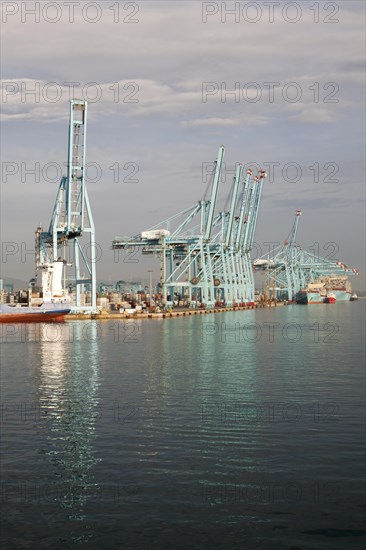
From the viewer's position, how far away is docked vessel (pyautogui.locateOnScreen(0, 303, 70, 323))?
83.1m

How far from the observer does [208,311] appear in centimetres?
11462

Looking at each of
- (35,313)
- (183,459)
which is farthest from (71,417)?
(35,313)

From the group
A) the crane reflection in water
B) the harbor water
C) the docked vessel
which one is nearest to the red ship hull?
the docked vessel

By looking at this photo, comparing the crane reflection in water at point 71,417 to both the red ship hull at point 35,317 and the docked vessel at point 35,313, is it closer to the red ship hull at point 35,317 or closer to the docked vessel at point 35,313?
the red ship hull at point 35,317

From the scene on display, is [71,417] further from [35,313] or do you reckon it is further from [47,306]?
[47,306]

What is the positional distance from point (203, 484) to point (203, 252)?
9846 cm

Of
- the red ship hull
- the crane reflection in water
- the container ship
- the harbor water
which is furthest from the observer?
the container ship

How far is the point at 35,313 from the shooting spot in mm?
83250

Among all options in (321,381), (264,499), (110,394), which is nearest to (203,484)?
(264,499)

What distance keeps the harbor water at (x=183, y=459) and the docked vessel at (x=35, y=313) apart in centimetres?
4950

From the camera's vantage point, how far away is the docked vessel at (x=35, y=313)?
83062 millimetres

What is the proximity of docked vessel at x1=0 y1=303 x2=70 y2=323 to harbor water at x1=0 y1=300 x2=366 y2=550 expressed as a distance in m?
49.5

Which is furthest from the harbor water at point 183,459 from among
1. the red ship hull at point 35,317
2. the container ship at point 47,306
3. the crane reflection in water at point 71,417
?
the container ship at point 47,306

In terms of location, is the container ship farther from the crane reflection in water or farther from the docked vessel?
the crane reflection in water
